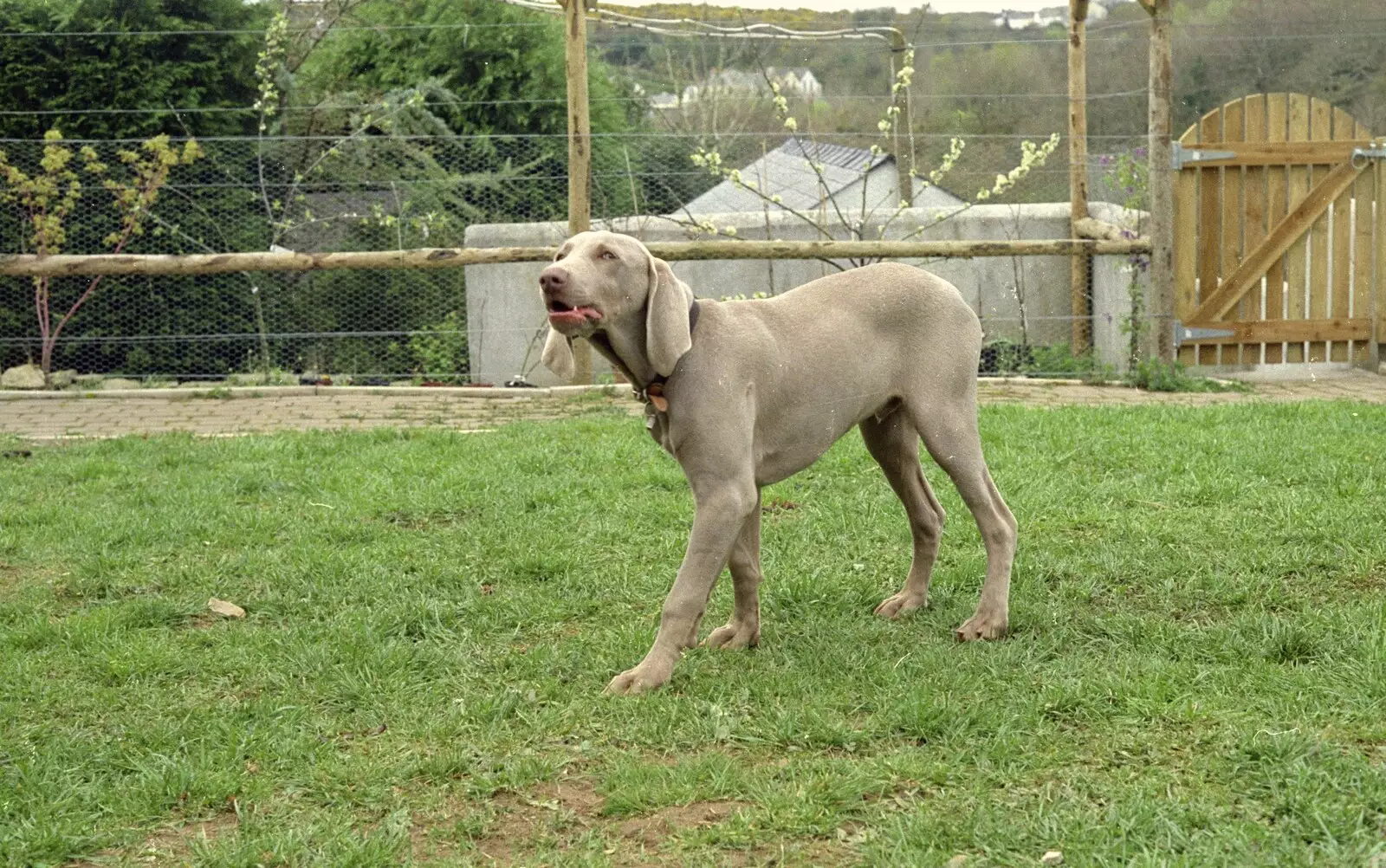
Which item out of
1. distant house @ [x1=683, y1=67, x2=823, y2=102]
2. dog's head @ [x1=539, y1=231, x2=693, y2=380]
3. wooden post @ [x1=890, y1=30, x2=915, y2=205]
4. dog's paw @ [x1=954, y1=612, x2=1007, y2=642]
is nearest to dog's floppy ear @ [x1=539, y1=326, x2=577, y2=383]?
dog's head @ [x1=539, y1=231, x2=693, y2=380]

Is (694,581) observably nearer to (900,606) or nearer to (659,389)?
(659,389)

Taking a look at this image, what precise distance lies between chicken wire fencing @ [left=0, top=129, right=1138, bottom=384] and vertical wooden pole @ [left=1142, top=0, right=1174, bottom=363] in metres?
0.83

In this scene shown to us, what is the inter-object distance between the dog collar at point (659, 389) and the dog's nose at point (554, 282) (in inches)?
17.2

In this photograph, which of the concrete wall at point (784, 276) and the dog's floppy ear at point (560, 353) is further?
the concrete wall at point (784, 276)

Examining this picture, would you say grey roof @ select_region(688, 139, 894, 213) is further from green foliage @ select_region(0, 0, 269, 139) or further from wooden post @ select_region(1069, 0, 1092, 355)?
green foliage @ select_region(0, 0, 269, 139)

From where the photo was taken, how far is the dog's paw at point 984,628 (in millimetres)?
4625

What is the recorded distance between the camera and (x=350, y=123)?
13.7m

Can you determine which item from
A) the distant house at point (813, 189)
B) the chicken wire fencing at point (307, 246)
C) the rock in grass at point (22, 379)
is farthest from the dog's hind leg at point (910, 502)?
the distant house at point (813, 189)

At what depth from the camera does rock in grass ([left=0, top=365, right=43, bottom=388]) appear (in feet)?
37.8

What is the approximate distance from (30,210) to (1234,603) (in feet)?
33.9

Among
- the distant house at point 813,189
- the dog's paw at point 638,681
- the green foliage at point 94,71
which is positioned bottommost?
the dog's paw at point 638,681

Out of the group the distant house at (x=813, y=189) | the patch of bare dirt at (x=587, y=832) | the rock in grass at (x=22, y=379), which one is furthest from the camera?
the distant house at (x=813, y=189)

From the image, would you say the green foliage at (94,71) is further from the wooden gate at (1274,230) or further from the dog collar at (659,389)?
the dog collar at (659,389)

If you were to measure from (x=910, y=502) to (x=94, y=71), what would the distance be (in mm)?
10242
